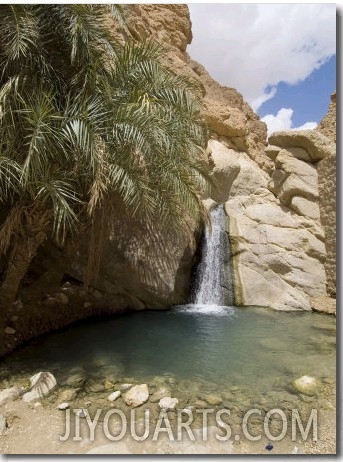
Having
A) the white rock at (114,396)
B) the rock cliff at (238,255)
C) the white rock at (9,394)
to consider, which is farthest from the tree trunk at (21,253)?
the white rock at (114,396)

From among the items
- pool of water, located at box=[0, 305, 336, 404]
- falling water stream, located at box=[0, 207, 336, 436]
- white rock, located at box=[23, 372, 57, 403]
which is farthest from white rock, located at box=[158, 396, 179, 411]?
white rock, located at box=[23, 372, 57, 403]

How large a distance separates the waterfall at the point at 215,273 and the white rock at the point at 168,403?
221 inches

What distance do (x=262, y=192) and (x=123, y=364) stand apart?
7930 millimetres

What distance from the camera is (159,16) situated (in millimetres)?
13516

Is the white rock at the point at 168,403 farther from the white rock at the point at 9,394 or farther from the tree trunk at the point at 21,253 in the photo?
the tree trunk at the point at 21,253

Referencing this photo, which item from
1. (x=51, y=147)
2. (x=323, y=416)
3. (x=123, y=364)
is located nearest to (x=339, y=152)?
(x=323, y=416)

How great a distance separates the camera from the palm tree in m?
4.31

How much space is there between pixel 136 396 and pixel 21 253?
2.89 meters

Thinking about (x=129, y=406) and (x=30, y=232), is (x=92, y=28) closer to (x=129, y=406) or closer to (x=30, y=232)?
(x=30, y=232)

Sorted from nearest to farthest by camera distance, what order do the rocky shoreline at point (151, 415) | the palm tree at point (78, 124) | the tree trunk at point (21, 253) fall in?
the rocky shoreline at point (151, 415) < the palm tree at point (78, 124) < the tree trunk at point (21, 253)

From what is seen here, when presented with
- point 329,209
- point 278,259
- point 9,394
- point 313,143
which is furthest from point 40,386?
point 313,143

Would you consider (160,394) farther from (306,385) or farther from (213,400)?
(306,385)

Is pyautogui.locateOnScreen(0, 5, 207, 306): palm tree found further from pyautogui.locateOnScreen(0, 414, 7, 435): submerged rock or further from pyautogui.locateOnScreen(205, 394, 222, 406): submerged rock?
pyautogui.locateOnScreen(205, 394, 222, 406): submerged rock

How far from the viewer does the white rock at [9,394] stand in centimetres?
393
